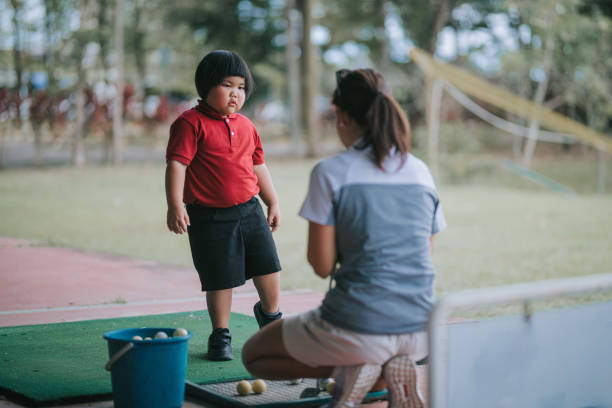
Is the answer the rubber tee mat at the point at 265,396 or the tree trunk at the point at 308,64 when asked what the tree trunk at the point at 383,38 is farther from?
the rubber tee mat at the point at 265,396

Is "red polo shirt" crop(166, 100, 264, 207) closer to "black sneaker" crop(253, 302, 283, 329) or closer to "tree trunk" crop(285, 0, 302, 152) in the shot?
"black sneaker" crop(253, 302, 283, 329)

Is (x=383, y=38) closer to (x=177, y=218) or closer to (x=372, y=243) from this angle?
(x=177, y=218)

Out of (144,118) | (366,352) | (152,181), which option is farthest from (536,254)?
(144,118)

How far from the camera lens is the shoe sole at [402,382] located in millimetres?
2936

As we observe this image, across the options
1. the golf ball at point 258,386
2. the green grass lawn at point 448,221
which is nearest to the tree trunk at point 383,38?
the green grass lawn at point 448,221

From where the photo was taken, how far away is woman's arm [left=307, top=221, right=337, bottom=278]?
293 cm

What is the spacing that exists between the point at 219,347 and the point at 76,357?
0.74m

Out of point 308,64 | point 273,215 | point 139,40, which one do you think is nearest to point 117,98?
point 308,64

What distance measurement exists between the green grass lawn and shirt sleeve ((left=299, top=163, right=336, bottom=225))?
3.79 meters

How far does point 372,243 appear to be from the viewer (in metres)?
2.90

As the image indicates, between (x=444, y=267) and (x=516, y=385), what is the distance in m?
5.12

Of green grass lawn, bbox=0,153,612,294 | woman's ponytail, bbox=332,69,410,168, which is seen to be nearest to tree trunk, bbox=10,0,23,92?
green grass lawn, bbox=0,153,612,294

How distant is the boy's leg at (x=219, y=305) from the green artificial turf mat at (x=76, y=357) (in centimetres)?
21

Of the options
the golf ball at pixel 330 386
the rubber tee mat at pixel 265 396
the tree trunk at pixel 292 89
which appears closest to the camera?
the rubber tee mat at pixel 265 396
